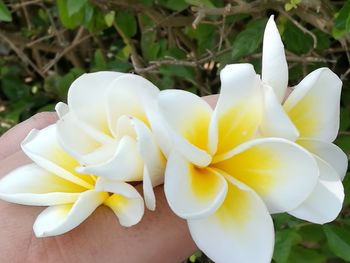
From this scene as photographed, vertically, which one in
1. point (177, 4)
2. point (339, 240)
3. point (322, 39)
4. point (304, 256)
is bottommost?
point (304, 256)

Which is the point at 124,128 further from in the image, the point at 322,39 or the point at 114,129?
the point at 322,39

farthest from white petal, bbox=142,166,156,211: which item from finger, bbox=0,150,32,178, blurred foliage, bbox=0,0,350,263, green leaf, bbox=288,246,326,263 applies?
green leaf, bbox=288,246,326,263

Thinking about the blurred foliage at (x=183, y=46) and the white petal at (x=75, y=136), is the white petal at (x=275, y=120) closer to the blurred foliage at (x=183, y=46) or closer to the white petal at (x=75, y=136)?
the white petal at (x=75, y=136)

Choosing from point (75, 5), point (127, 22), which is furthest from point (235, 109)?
point (127, 22)

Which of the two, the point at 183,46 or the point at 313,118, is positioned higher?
the point at 313,118

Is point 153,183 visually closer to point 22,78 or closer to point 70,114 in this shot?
point 70,114

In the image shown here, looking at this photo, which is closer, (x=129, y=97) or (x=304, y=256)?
(x=129, y=97)

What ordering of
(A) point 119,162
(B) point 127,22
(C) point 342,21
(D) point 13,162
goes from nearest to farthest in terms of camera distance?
(A) point 119,162, (D) point 13,162, (C) point 342,21, (B) point 127,22

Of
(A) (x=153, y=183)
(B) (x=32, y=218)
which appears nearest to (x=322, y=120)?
(A) (x=153, y=183)
